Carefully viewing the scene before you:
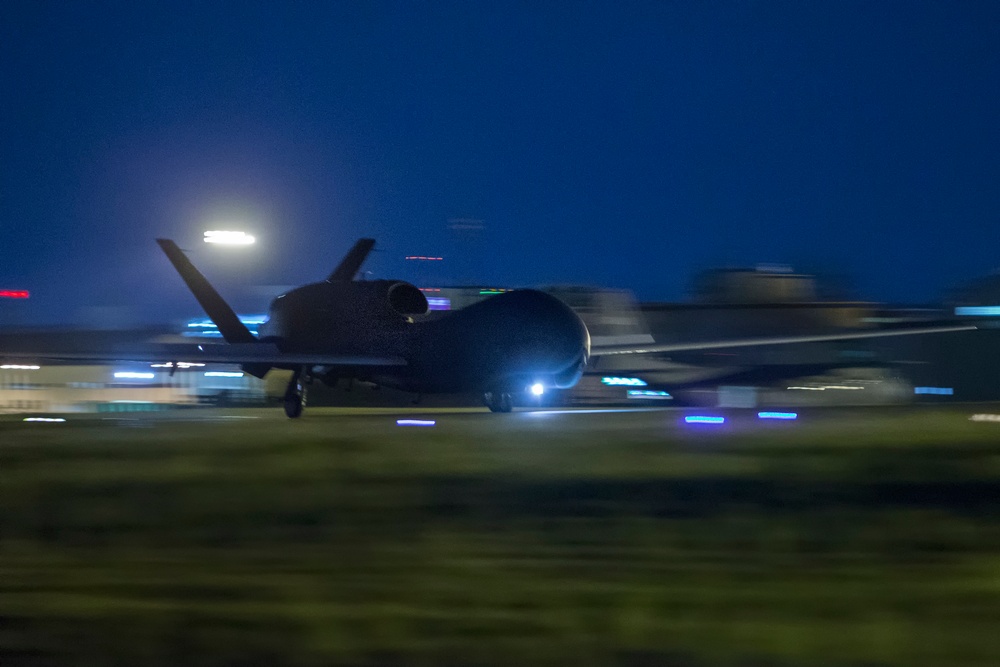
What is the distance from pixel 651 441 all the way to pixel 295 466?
6.28 metres

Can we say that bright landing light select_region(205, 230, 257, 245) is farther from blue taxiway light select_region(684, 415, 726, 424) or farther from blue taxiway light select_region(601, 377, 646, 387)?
blue taxiway light select_region(684, 415, 726, 424)

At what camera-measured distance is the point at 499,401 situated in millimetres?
29891

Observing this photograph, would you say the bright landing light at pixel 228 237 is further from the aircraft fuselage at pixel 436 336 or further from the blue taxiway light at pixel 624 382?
the aircraft fuselage at pixel 436 336

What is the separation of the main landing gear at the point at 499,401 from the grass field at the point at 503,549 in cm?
875

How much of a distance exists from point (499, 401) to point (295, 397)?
5.38 meters

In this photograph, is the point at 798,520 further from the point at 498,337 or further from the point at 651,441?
the point at 498,337

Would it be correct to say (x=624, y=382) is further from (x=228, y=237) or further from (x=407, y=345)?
(x=228, y=237)

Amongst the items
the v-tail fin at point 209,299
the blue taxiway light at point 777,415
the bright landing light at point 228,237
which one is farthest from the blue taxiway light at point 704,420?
the bright landing light at point 228,237

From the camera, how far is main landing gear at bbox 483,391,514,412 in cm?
2966

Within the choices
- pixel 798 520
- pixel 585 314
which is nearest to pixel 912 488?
pixel 798 520

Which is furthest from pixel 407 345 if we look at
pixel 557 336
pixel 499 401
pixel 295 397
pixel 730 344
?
pixel 730 344

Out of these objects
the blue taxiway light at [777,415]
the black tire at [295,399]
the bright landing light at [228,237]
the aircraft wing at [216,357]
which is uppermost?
the bright landing light at [228,237]

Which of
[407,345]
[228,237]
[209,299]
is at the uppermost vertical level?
[228,237]

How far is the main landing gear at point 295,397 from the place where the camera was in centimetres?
3011
